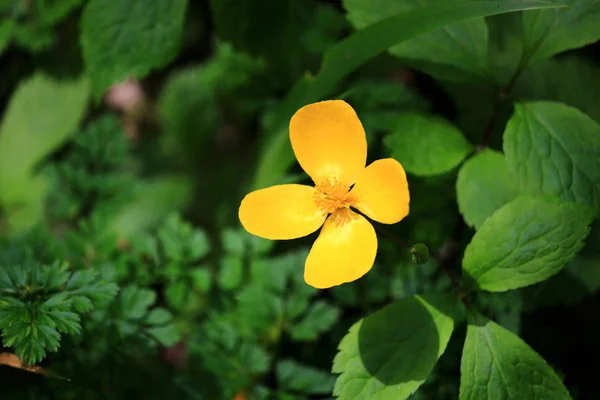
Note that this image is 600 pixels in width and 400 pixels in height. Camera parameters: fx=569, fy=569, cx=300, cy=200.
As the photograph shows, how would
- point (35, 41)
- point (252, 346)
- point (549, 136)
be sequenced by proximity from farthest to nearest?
point (35, 41)
point (252, 346)
point (549, 136)

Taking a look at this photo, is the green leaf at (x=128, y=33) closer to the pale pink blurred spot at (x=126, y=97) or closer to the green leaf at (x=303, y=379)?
the green leaf at (x=303, y=379)

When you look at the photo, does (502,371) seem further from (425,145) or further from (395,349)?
(425,145)

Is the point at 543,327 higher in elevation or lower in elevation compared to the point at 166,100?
lower

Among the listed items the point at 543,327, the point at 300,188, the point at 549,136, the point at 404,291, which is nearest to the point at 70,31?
the point at 300,188

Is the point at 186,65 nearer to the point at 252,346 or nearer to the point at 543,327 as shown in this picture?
the point at 252,346

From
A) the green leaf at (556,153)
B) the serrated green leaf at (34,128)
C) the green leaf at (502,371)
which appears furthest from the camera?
the serrated green leaf at (34,128)

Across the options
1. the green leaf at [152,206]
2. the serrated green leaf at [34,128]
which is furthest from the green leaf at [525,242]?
the serrated green leaf at [34,128]
